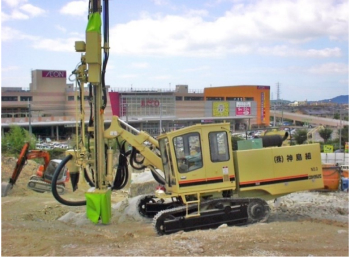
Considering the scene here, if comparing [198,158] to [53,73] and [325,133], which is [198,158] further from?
[53,73]

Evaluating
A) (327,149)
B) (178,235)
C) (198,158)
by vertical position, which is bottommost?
(178,235)

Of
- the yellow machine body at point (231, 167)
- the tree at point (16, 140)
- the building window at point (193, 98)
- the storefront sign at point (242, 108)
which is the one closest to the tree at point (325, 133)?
the storefront sign at point (242, 108)

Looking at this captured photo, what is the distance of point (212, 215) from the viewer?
30.3 ft

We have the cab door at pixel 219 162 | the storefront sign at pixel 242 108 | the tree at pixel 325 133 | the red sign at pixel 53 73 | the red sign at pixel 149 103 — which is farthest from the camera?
the storefront sign at pixel 242 108

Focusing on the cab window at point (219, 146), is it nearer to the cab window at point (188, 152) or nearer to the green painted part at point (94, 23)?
the cab window at point (188, 152)

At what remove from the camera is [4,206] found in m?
12.7

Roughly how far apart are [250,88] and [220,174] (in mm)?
65506

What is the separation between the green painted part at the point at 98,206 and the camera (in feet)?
30.5

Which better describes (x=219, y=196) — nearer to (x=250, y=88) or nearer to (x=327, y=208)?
(x=327, y=208)

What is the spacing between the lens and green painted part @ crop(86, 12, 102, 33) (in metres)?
9.09

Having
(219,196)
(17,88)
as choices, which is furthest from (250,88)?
(219,196)

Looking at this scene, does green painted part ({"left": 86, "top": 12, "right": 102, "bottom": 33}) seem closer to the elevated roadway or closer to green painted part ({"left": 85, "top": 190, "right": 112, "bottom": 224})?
green painted part ({"left": 85, "top": 190, "right": 112, "bottom": 224})

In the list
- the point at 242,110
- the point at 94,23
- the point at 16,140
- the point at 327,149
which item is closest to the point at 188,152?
the point at 94,23

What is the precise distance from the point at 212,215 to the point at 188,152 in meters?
1.49
